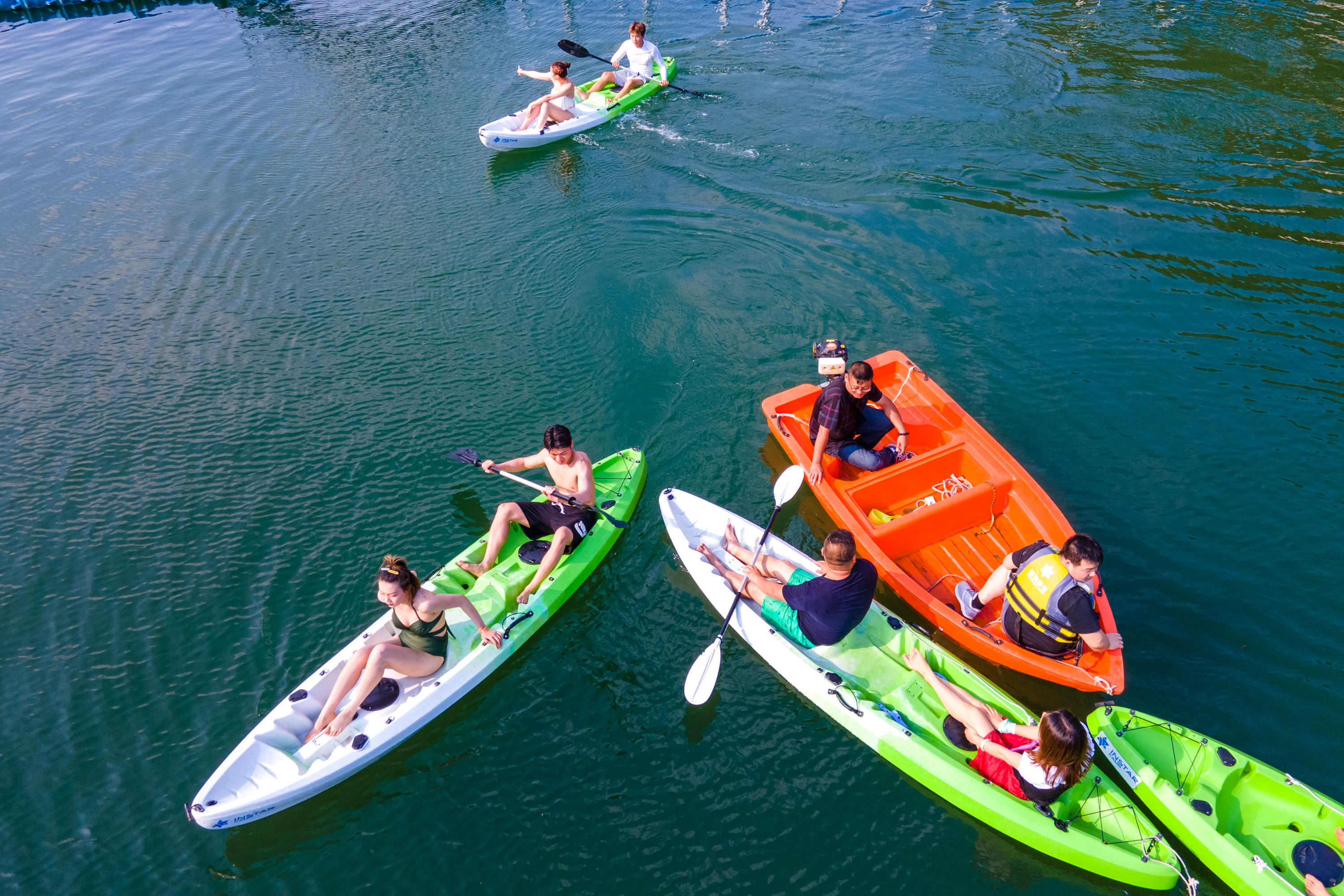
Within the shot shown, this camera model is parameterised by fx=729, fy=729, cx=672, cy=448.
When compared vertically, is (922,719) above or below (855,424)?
below

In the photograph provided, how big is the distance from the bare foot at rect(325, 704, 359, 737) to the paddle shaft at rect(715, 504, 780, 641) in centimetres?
307

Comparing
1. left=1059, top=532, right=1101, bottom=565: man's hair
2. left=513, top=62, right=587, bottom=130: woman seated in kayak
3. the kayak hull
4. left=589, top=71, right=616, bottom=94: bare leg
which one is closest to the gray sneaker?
left=1059, top=532, right=1101, bottom=565: man's hair

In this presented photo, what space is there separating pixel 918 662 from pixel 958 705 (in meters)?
0.49

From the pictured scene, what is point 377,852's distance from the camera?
570 cm

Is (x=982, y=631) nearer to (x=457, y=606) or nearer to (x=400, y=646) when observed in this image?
(x=457, y=606)

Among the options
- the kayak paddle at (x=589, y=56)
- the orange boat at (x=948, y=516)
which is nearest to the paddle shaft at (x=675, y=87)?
the kayak paddle at (x=589, y=56)

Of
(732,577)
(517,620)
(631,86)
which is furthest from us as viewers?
(631,86)

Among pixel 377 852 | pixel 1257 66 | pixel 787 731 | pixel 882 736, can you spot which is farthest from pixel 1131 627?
pixel 1257 66

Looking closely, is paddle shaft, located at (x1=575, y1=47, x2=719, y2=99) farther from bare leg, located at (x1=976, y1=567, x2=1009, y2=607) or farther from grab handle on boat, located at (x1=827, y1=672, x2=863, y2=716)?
grab handle on boat, located at (x1=827, y1=672, x2=863, y2=716)

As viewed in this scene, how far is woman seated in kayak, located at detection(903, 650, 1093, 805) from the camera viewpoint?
15.9 feet

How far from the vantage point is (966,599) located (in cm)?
650

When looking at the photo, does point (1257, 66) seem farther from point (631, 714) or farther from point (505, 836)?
point (505, 836)

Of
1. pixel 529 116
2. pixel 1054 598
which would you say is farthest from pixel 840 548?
pixel 529 116

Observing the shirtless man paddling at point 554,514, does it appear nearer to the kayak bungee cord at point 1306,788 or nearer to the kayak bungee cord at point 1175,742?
the kayak bungee cord at point 1175,742
